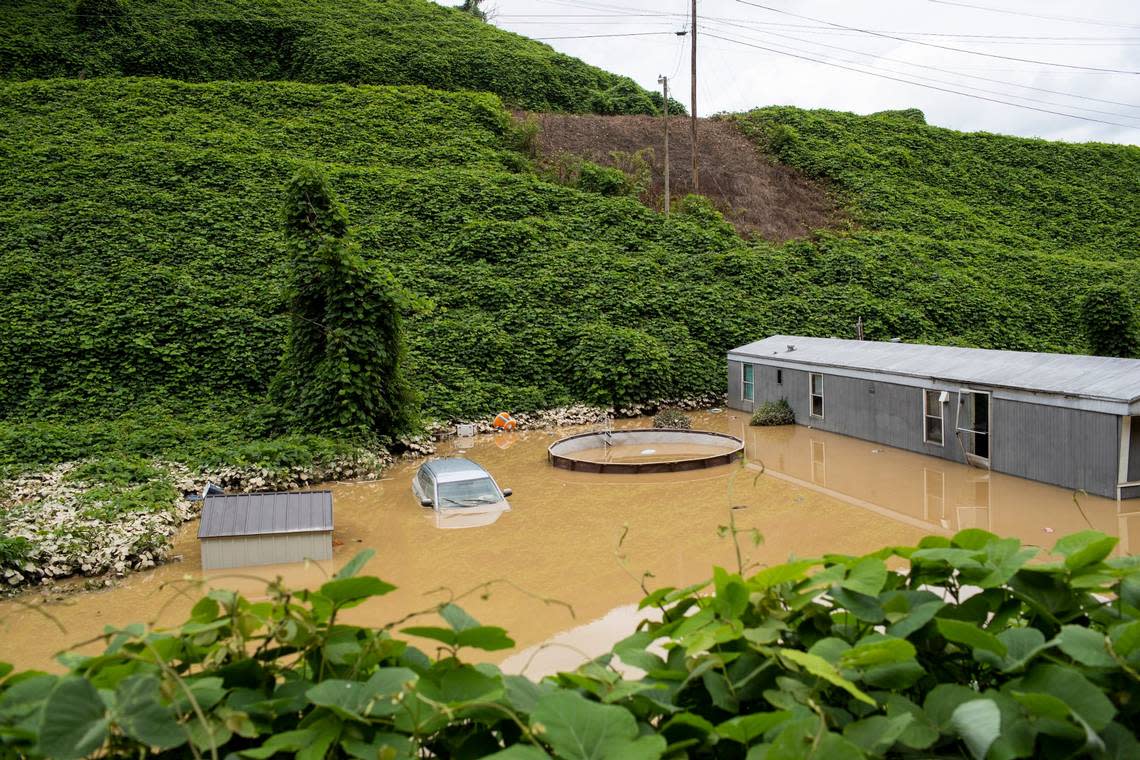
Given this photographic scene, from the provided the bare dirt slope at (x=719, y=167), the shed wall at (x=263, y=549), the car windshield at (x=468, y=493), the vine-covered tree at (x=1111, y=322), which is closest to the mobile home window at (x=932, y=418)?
the car windshield at (x=468, y=493)

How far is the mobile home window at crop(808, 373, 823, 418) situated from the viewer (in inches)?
766

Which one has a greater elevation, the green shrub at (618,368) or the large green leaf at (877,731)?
the large green leaf at (877,731)

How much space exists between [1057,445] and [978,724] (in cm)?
1395

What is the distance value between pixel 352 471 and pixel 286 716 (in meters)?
14.5

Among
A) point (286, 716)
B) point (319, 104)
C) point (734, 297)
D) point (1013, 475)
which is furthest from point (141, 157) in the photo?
point (286, 716)

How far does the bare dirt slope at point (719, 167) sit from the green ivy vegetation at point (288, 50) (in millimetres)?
3177

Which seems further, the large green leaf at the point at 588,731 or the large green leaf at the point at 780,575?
the large green leaf at the point at 780,575

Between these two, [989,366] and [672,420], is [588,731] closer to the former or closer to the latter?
[989,366]

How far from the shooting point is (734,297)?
87.7 ft

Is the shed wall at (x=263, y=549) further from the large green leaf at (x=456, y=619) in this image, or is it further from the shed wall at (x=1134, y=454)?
the shed wall at (x=1134, y=454)

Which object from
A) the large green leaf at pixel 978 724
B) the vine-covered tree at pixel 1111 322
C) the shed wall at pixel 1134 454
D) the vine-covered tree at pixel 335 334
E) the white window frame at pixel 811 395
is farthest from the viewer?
the vine-covered tree at pixel 1111 322

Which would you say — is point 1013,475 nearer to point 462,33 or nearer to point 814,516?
point 814,516

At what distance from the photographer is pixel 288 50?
42.2 metres

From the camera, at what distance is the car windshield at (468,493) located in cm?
1265
